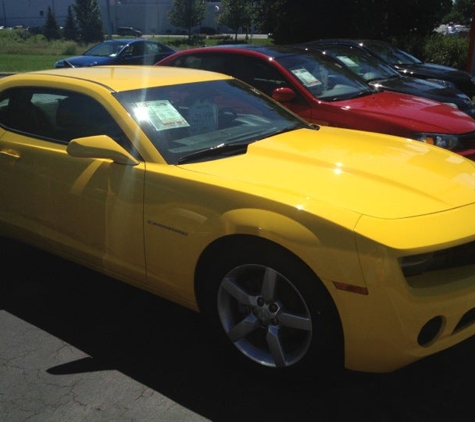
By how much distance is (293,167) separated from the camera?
3262 mm

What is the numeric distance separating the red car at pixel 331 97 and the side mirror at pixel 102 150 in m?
3.04

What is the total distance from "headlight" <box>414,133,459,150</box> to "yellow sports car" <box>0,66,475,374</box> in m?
1.64

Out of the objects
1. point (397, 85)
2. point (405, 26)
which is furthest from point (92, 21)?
point (397, 85)

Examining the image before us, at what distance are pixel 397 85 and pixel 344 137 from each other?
494cm

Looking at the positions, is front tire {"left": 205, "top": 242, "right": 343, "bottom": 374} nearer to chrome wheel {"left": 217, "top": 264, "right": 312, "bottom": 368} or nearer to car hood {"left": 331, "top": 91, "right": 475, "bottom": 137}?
chrome wheel {"left": 217, "top": 264, "right": 312, "bottom": 368}

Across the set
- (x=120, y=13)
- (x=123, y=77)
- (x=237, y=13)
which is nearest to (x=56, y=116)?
(x=123, y=77)

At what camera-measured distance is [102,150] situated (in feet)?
11.0

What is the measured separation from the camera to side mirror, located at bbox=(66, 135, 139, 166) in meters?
3.36

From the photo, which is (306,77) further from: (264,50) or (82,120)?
(82,120)

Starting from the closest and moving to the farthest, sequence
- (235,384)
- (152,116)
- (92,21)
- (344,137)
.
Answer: (235,384) < (152,116) < (344,137) < (92,21)

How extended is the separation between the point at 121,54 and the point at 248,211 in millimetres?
15701

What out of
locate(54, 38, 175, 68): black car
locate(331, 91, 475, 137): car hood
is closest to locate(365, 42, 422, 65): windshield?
locate(331, 91, 475, 137): car hood

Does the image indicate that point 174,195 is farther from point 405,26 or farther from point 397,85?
point 405,26

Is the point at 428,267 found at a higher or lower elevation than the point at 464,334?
higher
